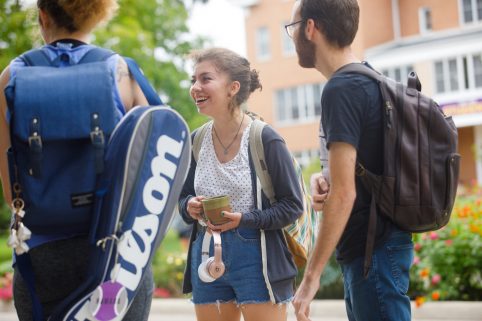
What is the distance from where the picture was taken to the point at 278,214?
376 centimetres

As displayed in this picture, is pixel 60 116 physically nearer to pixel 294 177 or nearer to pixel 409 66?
pixel 294 177

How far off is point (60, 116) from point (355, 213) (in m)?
1.19

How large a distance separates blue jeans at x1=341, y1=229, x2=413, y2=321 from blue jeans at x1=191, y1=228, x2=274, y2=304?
87cm

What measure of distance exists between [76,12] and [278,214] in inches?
58.8

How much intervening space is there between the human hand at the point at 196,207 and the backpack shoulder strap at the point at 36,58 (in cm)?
130

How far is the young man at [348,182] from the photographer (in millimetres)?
2779

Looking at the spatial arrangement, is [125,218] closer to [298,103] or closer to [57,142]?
[57,142]

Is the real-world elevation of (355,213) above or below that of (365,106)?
below

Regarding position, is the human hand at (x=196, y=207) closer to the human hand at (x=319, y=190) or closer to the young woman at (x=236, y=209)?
the young woman at (x=236, y=209)

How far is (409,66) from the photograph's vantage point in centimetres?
3531

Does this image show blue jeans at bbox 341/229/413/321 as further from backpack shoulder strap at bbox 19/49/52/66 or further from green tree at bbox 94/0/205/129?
green tree at bbox 94/0/205/129

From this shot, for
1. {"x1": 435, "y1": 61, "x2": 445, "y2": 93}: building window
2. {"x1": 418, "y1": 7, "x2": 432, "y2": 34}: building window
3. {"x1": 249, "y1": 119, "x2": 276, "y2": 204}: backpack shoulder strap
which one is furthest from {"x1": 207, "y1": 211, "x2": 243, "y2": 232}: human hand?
{"x1": 418, "y1": 7, "x2": 432, "y2": 34}: building window

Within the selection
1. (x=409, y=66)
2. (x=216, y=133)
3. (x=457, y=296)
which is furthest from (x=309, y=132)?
(x=216, y=133)

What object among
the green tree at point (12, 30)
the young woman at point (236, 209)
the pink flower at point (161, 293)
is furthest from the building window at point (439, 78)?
the young woman at point (236, 209)
